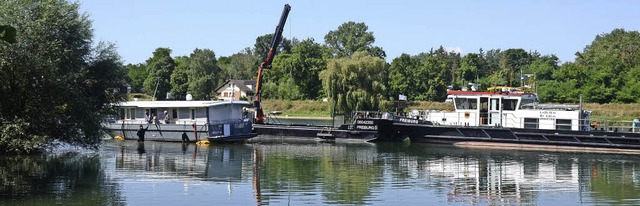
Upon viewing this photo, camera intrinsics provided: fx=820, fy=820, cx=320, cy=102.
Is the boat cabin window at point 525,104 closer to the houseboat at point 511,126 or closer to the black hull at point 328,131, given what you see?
the houseboat at point 511,126

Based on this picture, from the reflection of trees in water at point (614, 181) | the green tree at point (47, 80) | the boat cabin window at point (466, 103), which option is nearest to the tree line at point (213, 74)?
the green tree at point (47, 80)

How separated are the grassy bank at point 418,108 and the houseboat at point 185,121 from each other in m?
24.9

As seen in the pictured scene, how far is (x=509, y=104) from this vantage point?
4284 cm

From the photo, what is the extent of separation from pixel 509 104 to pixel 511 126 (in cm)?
117

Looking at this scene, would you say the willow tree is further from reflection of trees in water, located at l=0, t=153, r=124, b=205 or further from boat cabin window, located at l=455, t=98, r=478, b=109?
reflection of trees in water, located at l=0, t=153, r=124, b=205

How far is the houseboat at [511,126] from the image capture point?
39.6 metres

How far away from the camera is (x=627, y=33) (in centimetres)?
11300

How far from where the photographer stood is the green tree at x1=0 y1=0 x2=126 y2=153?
2959 cm

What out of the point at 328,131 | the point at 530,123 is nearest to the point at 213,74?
the point at 328,131

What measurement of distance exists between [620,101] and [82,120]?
6058 cm

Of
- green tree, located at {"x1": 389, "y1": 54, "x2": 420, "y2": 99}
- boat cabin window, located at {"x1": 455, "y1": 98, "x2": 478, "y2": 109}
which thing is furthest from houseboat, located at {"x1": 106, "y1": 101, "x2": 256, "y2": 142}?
green tree, located at {"x1": 389, "y1": 54, "x2": 420, "y2": 99}

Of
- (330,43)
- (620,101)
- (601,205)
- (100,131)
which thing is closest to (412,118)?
(100,131)

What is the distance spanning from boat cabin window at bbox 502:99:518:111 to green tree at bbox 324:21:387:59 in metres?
69.0

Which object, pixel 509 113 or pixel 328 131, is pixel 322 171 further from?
pixel 509 113
